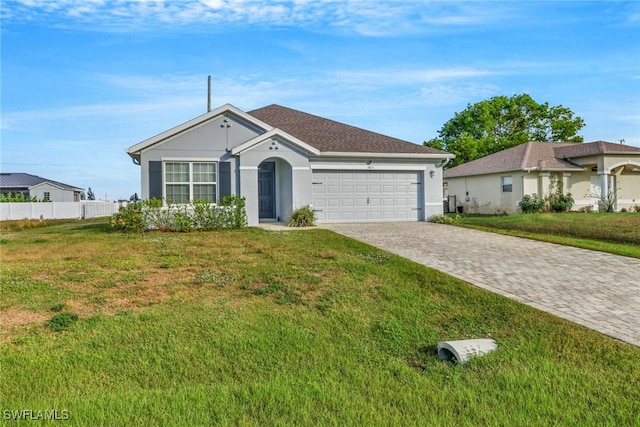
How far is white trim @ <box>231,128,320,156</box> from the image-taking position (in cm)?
1584

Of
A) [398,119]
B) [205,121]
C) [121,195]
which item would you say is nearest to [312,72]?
[205,121]

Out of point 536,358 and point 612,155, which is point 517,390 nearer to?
point 536,358

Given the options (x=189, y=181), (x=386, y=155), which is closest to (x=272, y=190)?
(x=189, y=181)

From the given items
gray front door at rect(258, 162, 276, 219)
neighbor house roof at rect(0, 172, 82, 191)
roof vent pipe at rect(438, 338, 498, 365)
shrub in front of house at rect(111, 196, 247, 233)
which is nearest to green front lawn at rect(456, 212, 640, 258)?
roof vent pipe at rect(438, 338, 498, 365)

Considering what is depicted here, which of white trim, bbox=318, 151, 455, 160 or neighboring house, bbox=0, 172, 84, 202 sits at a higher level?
neighboring house, bbox=0, 172, 84, 202

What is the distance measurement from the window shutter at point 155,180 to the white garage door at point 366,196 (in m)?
6.06

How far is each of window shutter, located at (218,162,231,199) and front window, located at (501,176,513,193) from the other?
17.2 m

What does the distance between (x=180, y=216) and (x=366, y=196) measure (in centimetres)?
779

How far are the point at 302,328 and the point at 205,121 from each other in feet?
41.3

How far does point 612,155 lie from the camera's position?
2408 cm

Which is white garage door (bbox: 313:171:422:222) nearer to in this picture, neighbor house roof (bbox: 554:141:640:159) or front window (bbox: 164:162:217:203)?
front window (bbox: 164:162:217:203)

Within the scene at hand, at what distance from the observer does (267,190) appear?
18.6 metres

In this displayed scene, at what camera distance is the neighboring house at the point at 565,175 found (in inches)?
945

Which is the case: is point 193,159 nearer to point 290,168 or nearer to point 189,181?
point 189,181
